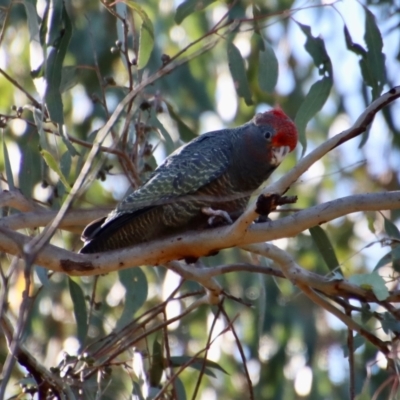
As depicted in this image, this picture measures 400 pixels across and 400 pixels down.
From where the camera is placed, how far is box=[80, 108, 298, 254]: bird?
137 inches

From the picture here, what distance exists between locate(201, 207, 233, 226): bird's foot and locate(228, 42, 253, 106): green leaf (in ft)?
2.56

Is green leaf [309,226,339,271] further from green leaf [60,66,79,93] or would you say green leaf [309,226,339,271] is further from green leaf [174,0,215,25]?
green leaf [60,66,79,93]

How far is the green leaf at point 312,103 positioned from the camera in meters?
3.65

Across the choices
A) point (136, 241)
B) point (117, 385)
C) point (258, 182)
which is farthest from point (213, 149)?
point (117, 385)

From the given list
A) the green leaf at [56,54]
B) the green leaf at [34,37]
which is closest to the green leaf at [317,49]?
the green leaf at [56,54]

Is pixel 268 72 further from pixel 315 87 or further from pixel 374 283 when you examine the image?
pixel 374 283

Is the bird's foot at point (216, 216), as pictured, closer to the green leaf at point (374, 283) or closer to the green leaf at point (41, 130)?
the green leaf at point (374, 283)

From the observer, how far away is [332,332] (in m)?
7.19

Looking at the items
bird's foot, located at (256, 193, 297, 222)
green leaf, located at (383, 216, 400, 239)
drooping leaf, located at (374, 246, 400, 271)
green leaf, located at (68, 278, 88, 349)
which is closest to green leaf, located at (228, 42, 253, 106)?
green leaf, located at (383, 216, 400, 239)

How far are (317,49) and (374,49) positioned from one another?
0.27 meters

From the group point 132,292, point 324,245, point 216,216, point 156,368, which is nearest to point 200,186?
point 216,216

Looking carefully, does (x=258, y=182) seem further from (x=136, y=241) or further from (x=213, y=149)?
(x=136, y=241)

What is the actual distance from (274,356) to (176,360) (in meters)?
2.72

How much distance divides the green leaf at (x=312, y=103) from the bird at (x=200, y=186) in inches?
8.7
